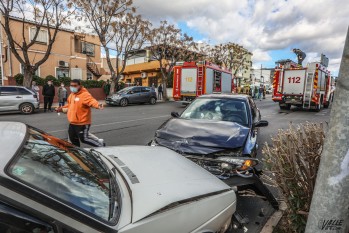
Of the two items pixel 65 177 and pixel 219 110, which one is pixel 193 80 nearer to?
pixel 219 110

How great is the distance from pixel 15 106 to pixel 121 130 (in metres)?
7.49

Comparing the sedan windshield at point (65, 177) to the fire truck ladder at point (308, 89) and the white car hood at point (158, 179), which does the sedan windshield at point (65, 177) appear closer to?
the white car hood at point (158, 179)

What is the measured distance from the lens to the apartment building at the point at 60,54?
22438mm

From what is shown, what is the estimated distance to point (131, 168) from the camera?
2.33 metres

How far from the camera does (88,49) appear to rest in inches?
1184

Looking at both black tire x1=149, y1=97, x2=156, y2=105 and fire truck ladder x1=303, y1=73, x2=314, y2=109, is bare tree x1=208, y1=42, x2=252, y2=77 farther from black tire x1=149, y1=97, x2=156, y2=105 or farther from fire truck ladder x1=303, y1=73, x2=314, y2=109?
fire truck ladder x1=303, y1=73, x2=314, y2=109

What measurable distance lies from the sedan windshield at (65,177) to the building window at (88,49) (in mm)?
29214

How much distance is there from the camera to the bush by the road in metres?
2.57

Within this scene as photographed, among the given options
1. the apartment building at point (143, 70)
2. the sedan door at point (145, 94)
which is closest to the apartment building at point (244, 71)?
the apartment building at point (143, 70)

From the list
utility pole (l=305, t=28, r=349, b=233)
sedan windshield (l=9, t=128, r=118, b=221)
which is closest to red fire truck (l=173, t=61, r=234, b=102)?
sedan windshield (l=9, t=128, r=118, b=221)

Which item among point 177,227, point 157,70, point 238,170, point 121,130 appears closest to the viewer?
point 177,227

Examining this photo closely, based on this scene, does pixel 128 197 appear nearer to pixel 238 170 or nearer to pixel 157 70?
pixel 238 170

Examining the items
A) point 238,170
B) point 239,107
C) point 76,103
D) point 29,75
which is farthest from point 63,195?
point 29,75

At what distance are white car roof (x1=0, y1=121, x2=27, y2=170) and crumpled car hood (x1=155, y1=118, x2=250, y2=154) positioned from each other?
2221 millimetres
